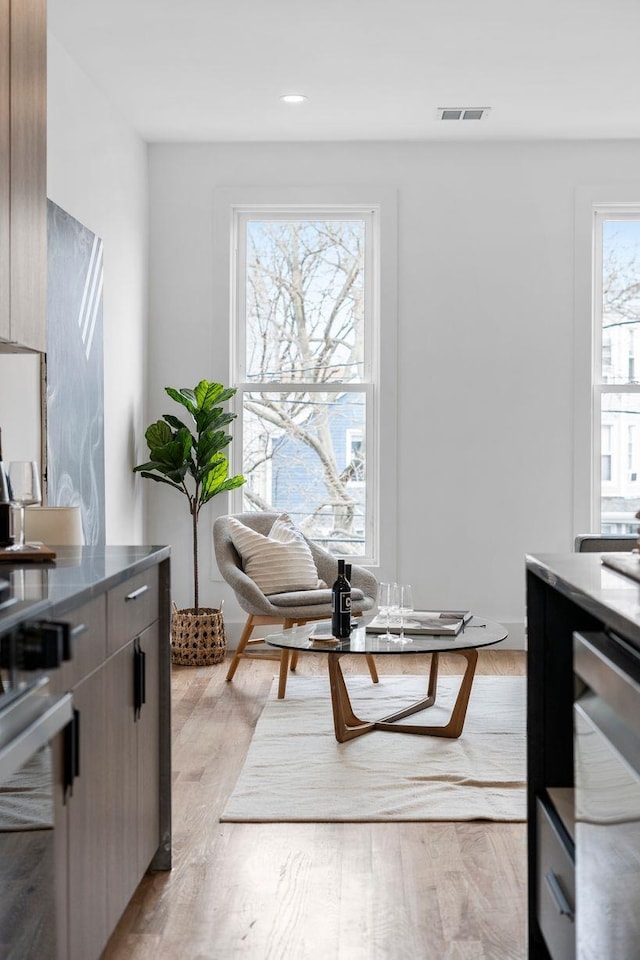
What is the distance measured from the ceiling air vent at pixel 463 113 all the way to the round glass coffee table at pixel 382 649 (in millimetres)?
2714

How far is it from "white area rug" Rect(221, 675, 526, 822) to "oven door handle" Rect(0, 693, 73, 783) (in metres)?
1.54

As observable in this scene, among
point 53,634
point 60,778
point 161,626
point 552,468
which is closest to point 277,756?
point 161,626

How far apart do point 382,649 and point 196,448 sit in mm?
2129

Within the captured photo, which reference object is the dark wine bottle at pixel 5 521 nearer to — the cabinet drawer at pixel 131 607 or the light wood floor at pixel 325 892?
the cabinet drawer at pixel 131 607

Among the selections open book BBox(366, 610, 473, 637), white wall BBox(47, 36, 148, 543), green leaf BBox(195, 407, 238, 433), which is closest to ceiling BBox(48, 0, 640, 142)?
white wall BBox(47, 36, 148, 543)

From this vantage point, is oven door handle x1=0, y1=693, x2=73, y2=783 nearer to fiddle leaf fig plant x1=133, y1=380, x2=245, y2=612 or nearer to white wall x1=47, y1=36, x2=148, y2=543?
white wall x1=47, y1=36, x2=148, y2=543

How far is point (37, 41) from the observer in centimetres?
257

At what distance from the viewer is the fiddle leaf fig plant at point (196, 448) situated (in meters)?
5.27

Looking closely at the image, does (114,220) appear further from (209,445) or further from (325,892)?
(325,892)

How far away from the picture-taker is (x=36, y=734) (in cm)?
149

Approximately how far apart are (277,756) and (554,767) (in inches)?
71.0

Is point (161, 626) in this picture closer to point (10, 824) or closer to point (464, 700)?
point (10, 824)

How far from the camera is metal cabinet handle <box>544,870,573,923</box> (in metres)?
1.66

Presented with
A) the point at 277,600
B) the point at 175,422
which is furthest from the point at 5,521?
the point at 175,422
